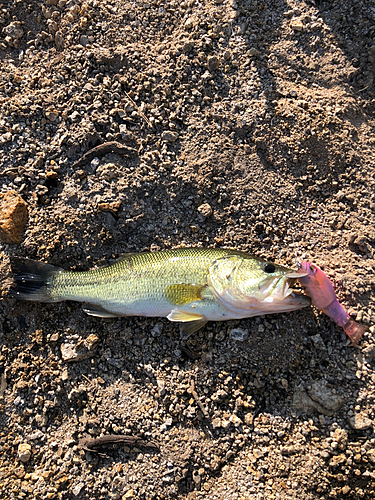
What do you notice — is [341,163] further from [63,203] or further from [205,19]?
[63,203]

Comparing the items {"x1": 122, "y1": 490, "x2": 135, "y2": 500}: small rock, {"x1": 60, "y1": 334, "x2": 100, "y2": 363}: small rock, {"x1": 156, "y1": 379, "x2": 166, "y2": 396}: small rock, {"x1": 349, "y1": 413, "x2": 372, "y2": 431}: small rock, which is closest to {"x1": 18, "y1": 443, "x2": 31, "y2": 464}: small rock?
{"x1": 60, "y1": 334, "x2": 100, "y2": 363}: small rock

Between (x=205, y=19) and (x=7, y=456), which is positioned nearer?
(x=7, y=456)

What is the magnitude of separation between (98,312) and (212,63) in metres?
3.04

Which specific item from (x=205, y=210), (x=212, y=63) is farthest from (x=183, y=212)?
(x=212, y=63)

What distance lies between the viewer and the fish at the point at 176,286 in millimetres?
3422

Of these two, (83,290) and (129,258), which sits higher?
(129,258)

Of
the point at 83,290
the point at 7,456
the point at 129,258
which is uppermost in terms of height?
the point at 129,258

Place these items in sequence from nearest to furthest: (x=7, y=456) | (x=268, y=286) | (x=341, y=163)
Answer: (x=268, y=286), (x=7, y=456), (x=341, y=163)

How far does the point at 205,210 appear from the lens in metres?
3.93

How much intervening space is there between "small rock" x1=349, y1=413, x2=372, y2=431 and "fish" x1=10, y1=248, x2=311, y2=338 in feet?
3.80

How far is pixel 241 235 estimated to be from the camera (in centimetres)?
392

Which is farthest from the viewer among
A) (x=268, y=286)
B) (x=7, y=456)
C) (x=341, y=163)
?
(x=341, y=163)

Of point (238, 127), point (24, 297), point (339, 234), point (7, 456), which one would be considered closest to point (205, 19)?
point (238, 127)

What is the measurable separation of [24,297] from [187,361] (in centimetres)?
190
